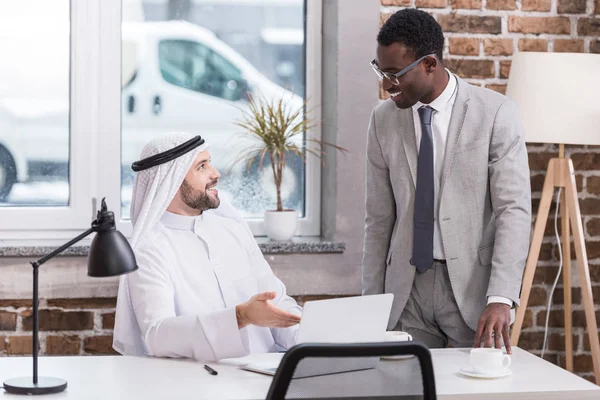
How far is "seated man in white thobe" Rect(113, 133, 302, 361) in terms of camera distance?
2223 mm

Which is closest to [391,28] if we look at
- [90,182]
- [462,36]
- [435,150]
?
[435,150]

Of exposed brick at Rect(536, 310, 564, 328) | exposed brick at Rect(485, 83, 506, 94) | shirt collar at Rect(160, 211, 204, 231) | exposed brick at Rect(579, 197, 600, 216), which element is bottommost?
exposed brick at Rect(536, 310, 564, 328)

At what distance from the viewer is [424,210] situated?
257 centimetres

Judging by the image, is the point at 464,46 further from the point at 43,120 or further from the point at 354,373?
the point at 354,373

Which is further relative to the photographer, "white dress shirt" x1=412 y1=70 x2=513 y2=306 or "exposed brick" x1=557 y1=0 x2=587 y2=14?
"exposed brick" x1=557 y1=0 x2=587 y2=14

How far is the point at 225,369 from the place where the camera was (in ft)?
6.98

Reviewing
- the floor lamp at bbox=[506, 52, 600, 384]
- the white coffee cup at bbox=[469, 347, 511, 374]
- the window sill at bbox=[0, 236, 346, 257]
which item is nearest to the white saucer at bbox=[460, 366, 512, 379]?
the white coffee cup at bbox=[469, 347, 511, 374]

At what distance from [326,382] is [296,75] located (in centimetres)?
236

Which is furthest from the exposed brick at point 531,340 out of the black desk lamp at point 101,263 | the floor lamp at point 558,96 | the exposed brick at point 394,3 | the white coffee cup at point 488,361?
the black desk lamp at point 101,263

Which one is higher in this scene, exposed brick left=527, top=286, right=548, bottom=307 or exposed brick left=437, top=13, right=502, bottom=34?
exposed brick left=437, top=13, right=502, bottom=34

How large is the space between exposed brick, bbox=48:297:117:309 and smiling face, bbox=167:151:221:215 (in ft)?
2.81

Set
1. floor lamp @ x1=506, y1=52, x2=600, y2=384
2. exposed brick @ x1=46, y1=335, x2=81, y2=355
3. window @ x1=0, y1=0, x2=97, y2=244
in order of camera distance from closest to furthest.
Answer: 1. floor lamp @ x1=506, y1=52, x2=600, y2=384
2. exposed brick @ x1=46, y1=335, x2=81, y2=355
3. window @ x1=0, y1=0, x2=97, y2=244

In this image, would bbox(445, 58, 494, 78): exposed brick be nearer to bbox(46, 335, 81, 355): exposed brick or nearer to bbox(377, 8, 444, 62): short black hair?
bbox(377, 8, 444, 62): short black hair

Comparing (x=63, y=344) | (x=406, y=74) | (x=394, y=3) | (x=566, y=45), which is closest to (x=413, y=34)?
(x=406, y=74)
